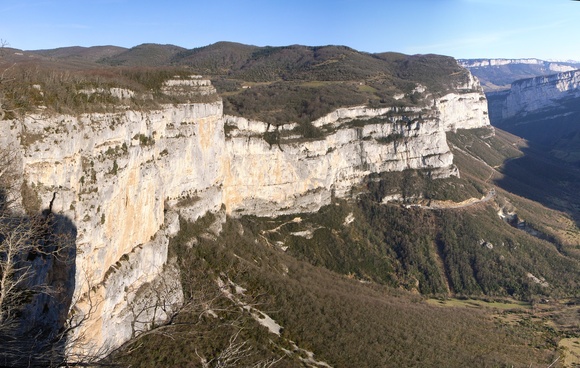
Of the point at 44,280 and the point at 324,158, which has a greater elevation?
the point at 44,280

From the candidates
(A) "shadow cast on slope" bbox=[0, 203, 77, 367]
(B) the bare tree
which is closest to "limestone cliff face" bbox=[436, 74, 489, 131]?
(A) "shadow cast on slope" bbox=[0, 203, 77, 367]

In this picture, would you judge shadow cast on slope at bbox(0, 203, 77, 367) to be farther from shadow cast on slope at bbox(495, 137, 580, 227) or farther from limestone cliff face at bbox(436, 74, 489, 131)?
limestone cliff face at bbox(436, 74, 489, 131)

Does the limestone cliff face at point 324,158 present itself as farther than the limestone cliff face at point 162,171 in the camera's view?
Yes

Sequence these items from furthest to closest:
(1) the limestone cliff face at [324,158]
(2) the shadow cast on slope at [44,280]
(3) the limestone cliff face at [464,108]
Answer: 1. (3) the limestone cliff face at [464,108]
2. (1) the limestone cliff face at [324,158]
3. (2) the shadow cast on slope at [44,280]

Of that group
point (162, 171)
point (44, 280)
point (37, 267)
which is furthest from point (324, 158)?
point (37, 267)

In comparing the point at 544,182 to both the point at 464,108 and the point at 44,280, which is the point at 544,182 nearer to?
the point at 464,108

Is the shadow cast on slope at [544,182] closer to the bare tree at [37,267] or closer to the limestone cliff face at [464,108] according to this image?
the limestone cliff face at [464,108]

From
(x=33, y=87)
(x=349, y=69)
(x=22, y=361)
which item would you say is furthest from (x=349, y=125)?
(x=22, y=361)

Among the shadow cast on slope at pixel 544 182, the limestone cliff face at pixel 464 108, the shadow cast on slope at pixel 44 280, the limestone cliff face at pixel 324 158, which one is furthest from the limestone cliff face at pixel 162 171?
the limestone cliff face at pixel 464 108

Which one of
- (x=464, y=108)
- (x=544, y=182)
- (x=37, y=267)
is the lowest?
(x=544, y=182)

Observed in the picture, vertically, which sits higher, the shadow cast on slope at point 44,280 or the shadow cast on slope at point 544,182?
the shadow cast on slope at point 44,280
